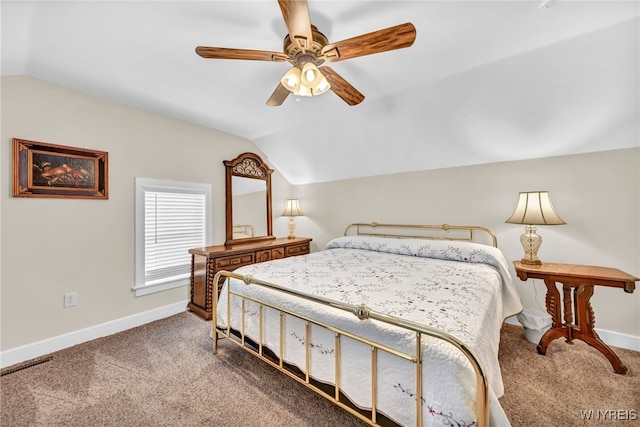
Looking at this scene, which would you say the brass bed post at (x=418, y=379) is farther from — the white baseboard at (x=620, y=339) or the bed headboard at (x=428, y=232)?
the white baseboard at (x=620, y=339)

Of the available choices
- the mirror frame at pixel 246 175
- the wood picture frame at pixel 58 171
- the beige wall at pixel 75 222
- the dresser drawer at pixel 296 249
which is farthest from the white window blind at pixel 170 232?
the dresser drawer at pixel 296 249

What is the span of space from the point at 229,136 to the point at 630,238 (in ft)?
15.1

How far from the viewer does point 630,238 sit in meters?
2.21

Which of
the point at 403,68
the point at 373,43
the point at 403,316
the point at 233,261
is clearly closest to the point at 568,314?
the point at 403,316

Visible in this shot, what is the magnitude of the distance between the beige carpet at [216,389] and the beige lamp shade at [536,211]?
115 cm

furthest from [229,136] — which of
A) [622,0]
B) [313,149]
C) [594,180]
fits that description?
[594,180]

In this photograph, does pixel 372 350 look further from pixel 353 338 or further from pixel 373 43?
pixel 373 43

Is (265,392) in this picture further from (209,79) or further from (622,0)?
(622,0)

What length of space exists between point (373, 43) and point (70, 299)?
133 inches

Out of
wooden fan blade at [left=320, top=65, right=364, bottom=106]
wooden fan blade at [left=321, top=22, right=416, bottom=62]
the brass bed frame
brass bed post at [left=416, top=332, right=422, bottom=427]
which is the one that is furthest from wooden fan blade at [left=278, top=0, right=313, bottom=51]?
brass bed post at [left=416, top=332, right=422, bottom=427]

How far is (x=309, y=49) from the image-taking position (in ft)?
4.88

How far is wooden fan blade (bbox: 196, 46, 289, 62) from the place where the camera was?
1.46 m

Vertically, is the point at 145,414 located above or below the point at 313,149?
below

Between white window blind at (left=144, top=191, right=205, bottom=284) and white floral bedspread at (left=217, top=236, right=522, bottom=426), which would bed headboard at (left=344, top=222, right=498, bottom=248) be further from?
white window blind at (left=144, top=191, right=205, bottom=284)
